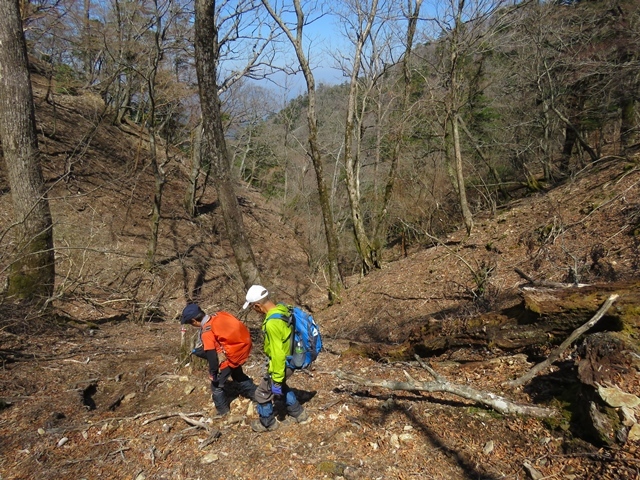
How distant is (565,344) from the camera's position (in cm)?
357

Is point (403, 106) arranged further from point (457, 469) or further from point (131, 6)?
point (457, 469)

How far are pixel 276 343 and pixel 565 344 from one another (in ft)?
8.06

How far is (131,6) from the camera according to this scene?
1314cm

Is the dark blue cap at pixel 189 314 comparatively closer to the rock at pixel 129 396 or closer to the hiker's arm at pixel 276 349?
the hiker's arm at pixel 276 349

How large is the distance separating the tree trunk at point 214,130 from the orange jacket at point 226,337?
241cm

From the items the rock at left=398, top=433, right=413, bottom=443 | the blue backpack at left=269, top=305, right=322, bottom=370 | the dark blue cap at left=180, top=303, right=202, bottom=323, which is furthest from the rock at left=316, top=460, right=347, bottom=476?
the dark blue cap at left=180, top=303, right=202, bottom=323

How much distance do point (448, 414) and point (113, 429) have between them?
10.3 feet

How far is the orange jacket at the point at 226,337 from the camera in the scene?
3.90 m

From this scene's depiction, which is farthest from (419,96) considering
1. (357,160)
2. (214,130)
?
(214,130)

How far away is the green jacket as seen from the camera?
3.49 meters

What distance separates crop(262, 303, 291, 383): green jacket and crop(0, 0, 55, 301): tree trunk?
4.82 m

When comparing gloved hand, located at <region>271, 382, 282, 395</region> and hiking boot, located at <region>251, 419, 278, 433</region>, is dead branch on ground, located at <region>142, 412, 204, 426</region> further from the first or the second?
gloved hand, located at <region>271, 382, 282, 395</region>

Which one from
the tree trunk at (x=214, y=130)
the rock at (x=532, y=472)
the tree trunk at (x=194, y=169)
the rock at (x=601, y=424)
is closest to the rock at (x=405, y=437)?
the rock at (x=532, y=472)

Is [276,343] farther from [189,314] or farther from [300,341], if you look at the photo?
[189,314]
